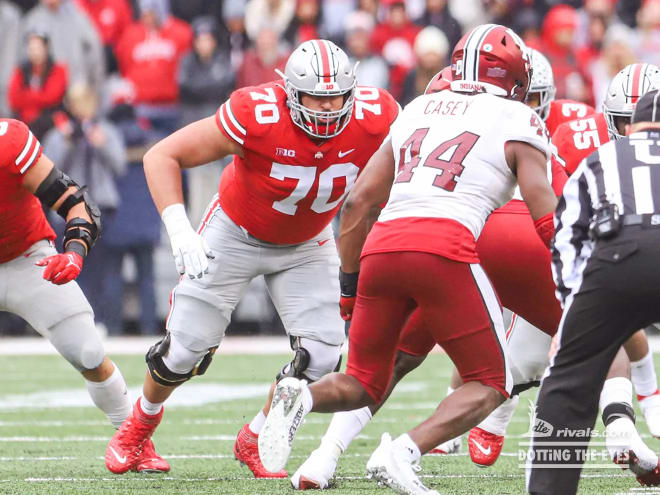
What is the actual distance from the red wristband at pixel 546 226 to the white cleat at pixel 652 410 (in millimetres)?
1561

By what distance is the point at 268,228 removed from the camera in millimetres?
5594

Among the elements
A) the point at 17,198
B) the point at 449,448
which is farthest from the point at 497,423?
the point at 17,198

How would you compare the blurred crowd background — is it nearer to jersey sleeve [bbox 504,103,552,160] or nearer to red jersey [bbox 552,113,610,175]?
red jersey [bbox 552,113,610,175]

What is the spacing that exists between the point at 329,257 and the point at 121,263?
6.29 meters

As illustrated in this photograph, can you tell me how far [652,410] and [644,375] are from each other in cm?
17

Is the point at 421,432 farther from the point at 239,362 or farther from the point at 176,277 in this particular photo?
the point at 176,277

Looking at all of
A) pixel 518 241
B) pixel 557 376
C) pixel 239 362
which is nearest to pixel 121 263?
pixel 239 362

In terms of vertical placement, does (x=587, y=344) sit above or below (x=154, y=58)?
above

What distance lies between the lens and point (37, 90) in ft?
38.5

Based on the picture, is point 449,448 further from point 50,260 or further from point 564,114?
point 50,260

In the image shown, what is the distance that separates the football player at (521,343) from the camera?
5.01m

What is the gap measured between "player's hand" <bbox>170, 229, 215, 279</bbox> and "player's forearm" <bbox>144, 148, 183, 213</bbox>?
26 cm

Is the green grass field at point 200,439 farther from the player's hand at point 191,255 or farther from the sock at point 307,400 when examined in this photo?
the player's hand at point 191,255

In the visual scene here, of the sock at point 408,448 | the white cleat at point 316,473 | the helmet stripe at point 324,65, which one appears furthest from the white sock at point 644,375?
the helmet stripe at point 324,65
